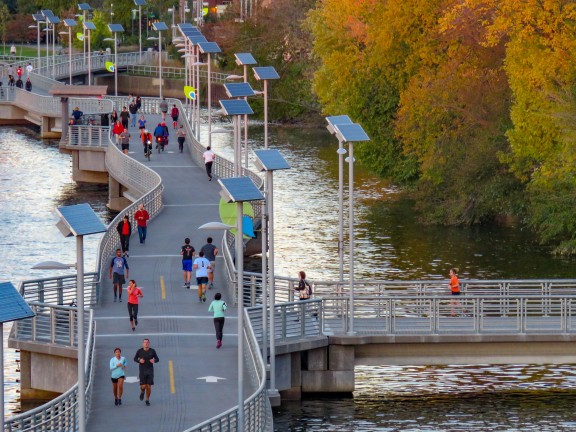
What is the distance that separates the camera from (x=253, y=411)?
31.7m

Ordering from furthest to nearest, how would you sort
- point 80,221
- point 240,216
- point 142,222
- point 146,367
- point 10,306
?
1. point 142,222
2. point 146,367
3. point 240,216
4. point 80,221
5. point 10,306

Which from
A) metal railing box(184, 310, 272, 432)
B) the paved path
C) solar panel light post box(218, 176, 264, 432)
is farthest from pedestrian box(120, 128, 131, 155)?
solar panel light post box(218, 176, 264, 432)

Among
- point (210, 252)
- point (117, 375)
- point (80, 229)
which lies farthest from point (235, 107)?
point (80, 229)

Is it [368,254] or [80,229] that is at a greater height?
[368,254]

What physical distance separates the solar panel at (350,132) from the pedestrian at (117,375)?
926 centimetres

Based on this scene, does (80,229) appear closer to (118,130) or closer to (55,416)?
(55,416)

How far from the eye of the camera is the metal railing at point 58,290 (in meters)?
41.5

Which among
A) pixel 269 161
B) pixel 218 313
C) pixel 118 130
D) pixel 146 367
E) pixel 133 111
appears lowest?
pixel 146 367

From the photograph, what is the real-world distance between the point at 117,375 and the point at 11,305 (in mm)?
8023

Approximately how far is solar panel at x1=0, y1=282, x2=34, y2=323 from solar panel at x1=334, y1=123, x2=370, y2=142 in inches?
616

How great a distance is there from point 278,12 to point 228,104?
6149cm

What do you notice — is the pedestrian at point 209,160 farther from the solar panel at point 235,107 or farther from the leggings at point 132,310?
the leggings at point 132,310

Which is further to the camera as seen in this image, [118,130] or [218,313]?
[118,130]

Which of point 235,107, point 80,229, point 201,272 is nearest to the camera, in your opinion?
point 80,229
